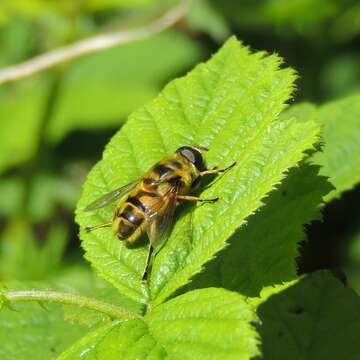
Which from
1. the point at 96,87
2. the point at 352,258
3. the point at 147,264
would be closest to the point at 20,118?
the point at 96,87

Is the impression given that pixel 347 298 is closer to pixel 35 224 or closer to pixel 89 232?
pixel 89 232

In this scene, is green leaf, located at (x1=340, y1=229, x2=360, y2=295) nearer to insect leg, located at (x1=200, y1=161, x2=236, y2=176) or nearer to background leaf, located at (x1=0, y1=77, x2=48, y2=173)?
background leaf, located at (x1=0, y1=77, x2=48, y2=173)

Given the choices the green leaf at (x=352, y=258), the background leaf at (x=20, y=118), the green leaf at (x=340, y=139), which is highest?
the green leaf at (x=340, y=139)

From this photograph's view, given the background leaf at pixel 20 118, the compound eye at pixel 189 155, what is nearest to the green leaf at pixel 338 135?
the compound eye at pixel 189 155

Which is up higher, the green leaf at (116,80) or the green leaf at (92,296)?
the green leaf at (92,296)

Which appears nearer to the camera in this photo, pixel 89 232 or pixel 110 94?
pixel 89 232

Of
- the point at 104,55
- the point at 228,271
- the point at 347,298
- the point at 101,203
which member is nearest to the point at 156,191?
the point at 101,203

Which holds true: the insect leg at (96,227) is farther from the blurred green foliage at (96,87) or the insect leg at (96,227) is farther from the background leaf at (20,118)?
the background leaf at (20,118)
